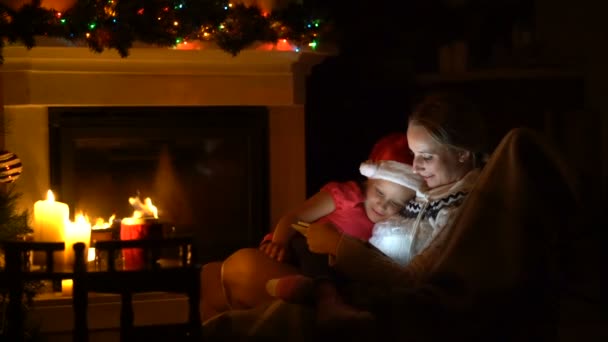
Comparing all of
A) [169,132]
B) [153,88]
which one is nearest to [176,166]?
[169,132]

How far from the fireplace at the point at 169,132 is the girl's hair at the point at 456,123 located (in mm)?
961

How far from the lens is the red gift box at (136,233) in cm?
263

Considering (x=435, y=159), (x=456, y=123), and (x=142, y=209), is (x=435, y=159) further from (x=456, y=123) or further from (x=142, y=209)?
(x=142, y=209)

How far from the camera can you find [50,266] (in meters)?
2.04

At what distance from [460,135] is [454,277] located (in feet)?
1.24

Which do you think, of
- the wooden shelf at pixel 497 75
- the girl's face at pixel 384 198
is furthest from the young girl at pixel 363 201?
the wooden shelf at pixel 497 75

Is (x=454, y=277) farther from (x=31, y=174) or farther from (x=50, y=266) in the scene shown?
(x=31, y=174)

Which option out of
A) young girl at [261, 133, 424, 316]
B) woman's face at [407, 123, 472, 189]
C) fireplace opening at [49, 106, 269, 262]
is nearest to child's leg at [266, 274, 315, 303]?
young girl at [261, 133, 424, 316]

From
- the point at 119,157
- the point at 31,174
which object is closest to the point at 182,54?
the point at 119,157

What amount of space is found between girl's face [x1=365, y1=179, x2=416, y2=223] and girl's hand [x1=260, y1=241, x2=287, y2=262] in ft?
0.91

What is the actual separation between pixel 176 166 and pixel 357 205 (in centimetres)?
87

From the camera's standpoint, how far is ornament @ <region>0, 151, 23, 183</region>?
2580mm

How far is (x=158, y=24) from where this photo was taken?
264cm

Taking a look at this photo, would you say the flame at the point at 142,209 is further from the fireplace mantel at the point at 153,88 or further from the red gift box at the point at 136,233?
the fireplace mantel at the point at 153,88
